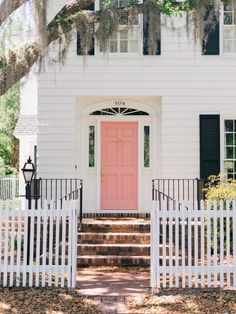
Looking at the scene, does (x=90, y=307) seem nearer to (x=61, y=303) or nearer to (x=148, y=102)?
(x=61, y=303)

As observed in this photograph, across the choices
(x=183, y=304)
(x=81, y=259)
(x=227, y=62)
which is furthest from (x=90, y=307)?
(x=227, y=62)

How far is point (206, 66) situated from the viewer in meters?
11.5

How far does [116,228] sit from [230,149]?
11.8ft

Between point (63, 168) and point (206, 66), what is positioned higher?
point (206, 66)

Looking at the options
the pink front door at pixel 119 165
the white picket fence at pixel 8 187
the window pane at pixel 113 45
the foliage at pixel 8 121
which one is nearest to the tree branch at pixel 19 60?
the window pane at pixel 113 45

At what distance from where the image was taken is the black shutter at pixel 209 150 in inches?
446

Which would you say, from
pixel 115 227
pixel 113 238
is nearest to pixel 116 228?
pixel 115 227

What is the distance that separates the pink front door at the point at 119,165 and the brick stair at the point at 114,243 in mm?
1103

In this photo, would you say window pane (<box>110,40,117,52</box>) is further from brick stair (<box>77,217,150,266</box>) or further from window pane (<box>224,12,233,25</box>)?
brick stair (<box>77,217,150,266</box>)

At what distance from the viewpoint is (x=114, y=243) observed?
31.4ft

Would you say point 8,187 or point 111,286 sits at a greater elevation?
point 8,187

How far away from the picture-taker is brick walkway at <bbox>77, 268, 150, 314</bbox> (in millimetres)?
6453

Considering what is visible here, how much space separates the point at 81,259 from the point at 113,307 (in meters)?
2.75

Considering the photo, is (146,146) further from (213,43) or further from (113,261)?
(113,261)
